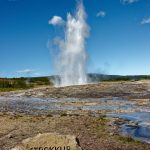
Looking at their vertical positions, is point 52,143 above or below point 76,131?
above

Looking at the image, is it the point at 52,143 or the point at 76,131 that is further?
the point at 76,131

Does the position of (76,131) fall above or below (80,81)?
below

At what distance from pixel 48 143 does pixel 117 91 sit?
96060mm

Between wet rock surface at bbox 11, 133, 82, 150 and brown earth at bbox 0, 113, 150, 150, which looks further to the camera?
brown earth at bbox 0, 113, 150, 150

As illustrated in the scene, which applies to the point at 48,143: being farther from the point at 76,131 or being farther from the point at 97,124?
the point at 97,124

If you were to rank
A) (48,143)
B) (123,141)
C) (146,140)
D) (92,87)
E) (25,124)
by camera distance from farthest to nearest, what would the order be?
(92,87) → (25,124) → (146,140) → (123,141) → (48,143)

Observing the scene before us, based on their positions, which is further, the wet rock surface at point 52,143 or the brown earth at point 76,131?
the brown earth at point 76,131

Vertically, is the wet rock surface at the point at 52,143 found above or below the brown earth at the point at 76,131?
above

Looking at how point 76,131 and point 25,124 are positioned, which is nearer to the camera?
point 76,131

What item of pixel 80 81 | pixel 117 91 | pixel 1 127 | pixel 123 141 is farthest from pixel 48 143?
pixel 80 81

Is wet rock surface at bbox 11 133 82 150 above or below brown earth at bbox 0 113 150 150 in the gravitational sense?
above

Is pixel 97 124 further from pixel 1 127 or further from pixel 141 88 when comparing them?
pixel 141 88

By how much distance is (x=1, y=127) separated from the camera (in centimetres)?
3681

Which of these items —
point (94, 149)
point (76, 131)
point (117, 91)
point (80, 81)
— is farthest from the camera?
point (80, 81)
